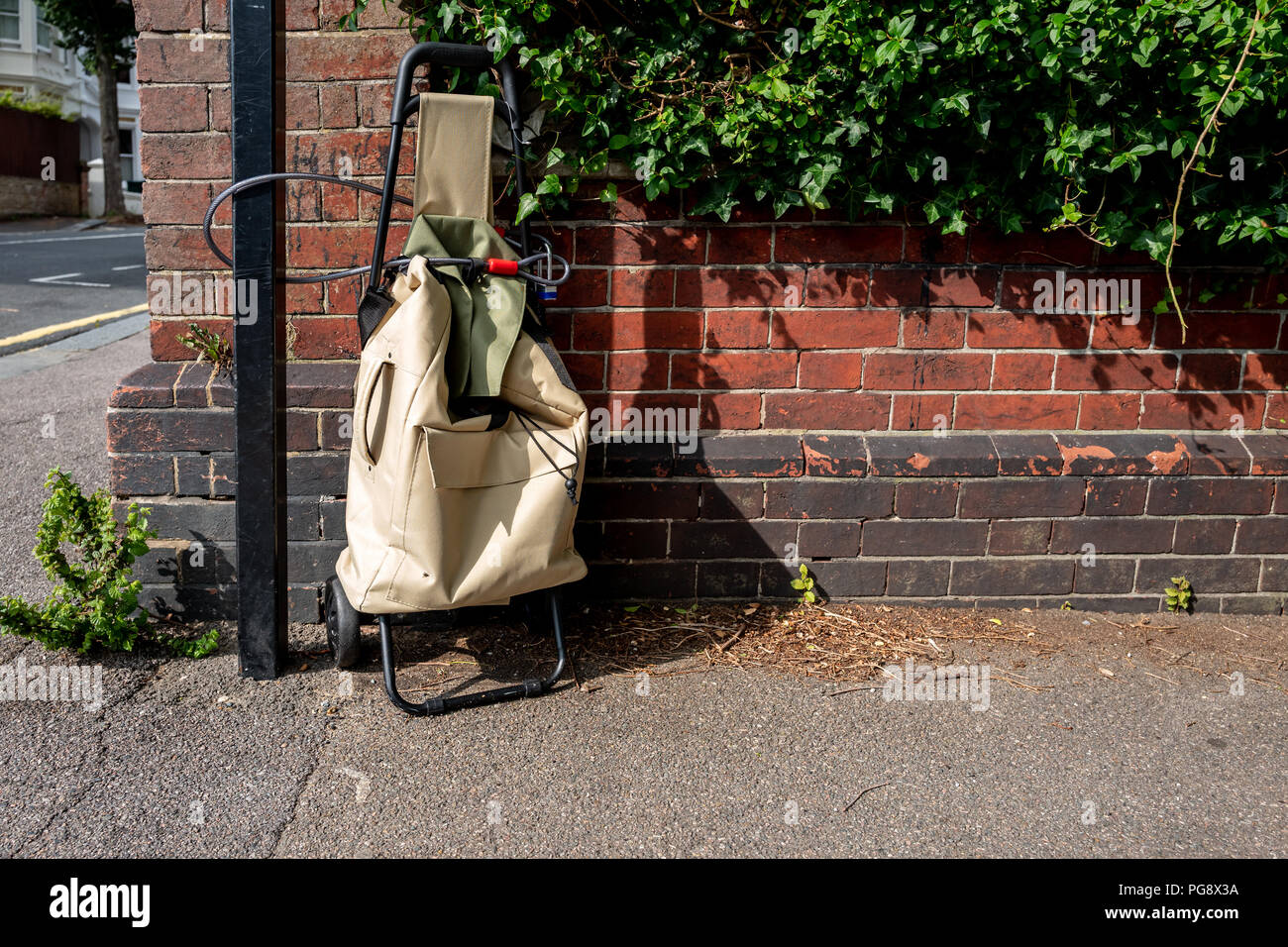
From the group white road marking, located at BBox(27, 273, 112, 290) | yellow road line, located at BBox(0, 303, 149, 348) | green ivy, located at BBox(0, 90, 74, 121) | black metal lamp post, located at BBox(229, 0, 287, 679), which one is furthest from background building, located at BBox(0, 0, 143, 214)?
black metal lamp post, located at BBox(229, 0, 287, 679)

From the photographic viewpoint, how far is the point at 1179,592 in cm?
381

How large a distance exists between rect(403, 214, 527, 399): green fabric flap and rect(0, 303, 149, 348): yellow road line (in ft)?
21.9

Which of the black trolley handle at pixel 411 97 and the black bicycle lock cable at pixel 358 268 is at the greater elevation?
the black trolley handle at pixel 411 97

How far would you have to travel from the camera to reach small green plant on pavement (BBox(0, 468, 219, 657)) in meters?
3.17

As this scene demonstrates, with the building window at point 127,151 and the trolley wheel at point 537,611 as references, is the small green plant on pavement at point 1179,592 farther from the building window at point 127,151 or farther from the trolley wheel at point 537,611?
the building window at point 127,151

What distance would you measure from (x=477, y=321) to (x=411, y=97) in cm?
74

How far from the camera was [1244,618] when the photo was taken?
3844 mm

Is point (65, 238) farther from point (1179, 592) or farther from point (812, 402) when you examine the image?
point (1179, 592)

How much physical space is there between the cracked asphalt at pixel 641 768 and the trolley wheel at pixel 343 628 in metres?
0.07

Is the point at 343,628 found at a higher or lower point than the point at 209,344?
lower

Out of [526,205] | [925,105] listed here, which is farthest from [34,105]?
[925,105]

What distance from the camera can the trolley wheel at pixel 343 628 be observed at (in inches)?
123

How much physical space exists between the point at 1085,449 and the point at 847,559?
91 cm

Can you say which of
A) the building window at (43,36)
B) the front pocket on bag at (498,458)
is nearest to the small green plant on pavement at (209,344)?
the front pocket on bag at (498,458)
